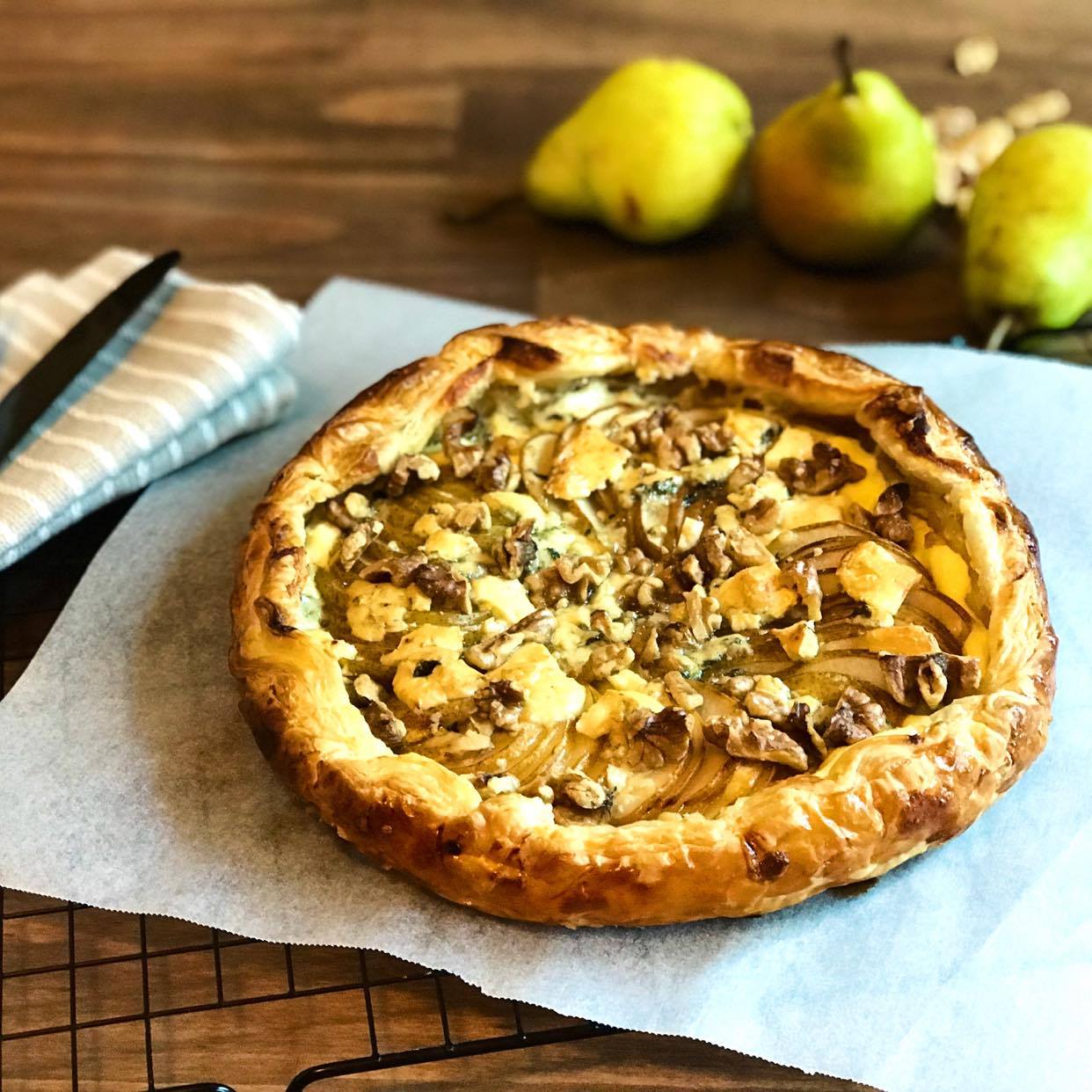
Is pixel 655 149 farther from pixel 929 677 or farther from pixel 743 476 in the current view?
pixel 929 677

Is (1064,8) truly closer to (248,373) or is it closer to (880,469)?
(880,469)

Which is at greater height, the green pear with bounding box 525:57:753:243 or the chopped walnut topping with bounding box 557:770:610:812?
the green pear with bounding box 525:57:753:243

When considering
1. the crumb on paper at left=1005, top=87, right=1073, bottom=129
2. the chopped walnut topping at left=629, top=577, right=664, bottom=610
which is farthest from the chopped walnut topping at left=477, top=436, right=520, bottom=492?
the crumb on paper at left=1005, top=87, right=1073, bottom=129

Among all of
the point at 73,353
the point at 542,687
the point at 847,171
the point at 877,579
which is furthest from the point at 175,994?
the point at 847,171

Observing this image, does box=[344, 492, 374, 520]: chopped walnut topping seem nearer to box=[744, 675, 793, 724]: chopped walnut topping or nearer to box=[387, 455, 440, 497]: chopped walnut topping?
box=[387, 455, 440, 497]: chopped walnut topping

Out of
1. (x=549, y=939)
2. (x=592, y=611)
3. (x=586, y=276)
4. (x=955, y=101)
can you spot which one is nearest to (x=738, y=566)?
(x=592, y=611)

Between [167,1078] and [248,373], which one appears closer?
[167,1078]
